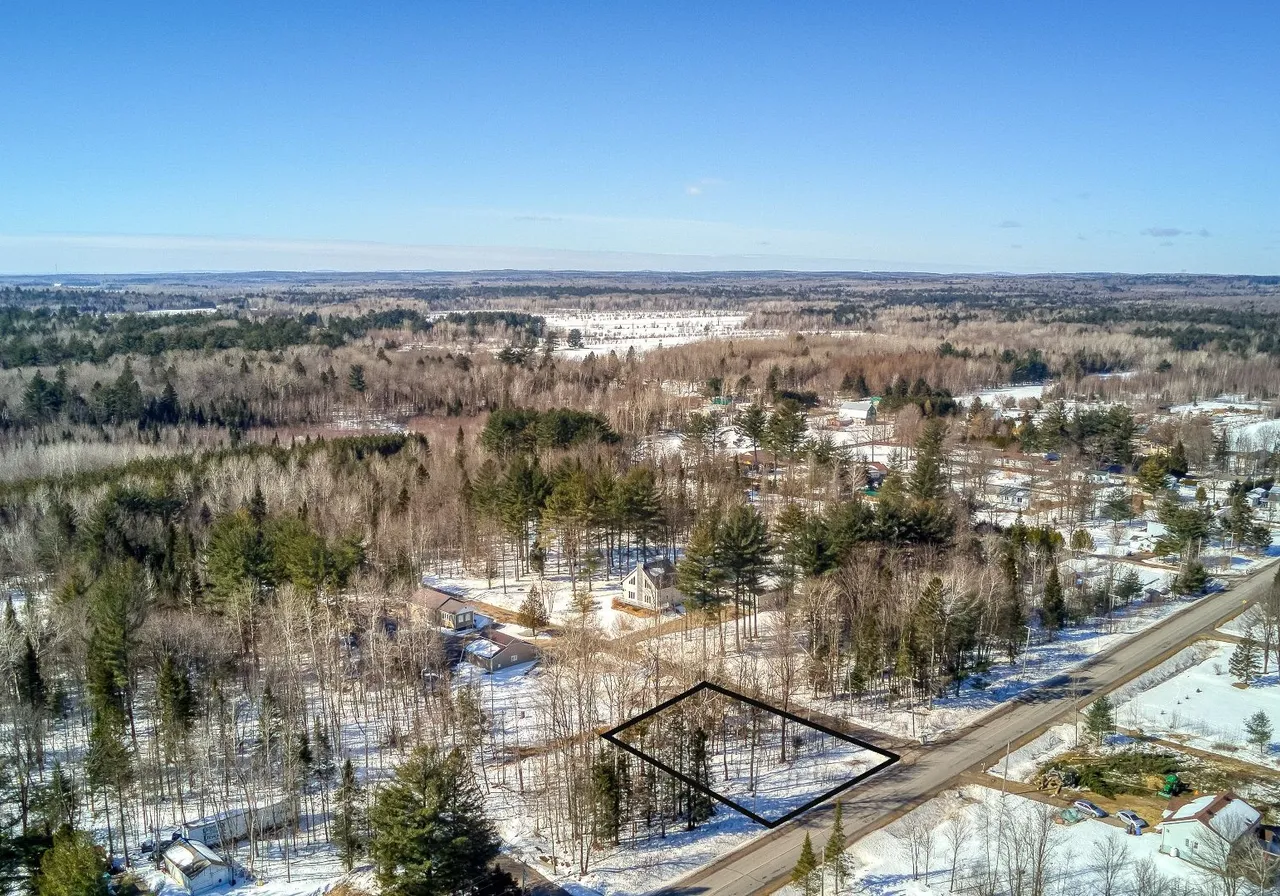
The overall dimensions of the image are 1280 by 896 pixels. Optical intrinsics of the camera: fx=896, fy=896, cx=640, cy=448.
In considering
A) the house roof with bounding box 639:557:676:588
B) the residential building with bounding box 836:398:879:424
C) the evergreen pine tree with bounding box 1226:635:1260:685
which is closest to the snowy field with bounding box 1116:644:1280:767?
the evergreen pine tree with bounding box 1226:635:1260:685

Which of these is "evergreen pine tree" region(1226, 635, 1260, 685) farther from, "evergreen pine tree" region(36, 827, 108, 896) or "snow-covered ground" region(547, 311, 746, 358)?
"snow-covered ground" region(547, 311, 746, 358)

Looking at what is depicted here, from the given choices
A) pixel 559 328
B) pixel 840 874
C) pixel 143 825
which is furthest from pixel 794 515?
pixel 559 328

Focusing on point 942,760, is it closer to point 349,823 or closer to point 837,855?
point 837,855

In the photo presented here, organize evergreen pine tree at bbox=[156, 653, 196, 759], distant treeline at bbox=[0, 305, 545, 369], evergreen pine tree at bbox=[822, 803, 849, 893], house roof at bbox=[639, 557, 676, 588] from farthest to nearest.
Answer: distant treeline at bbox=[0, 305, 545, 369]
house roof at bbox=[639, 557, 676, 588]
evergreen pine tree at bbox=[156, 653, 196, 759]
evergreen pine tree at bbox=[822, 803, 849, 893]

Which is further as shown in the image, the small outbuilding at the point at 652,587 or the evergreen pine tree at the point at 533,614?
the small outbuilding at the point at 652,587

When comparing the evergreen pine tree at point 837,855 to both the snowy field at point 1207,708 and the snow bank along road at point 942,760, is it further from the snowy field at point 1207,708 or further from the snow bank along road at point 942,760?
the snowy field at point 1207,708

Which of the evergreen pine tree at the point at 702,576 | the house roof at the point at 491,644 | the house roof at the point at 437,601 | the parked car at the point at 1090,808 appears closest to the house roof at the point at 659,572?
the evergreen pine tree at the point at 702,576
